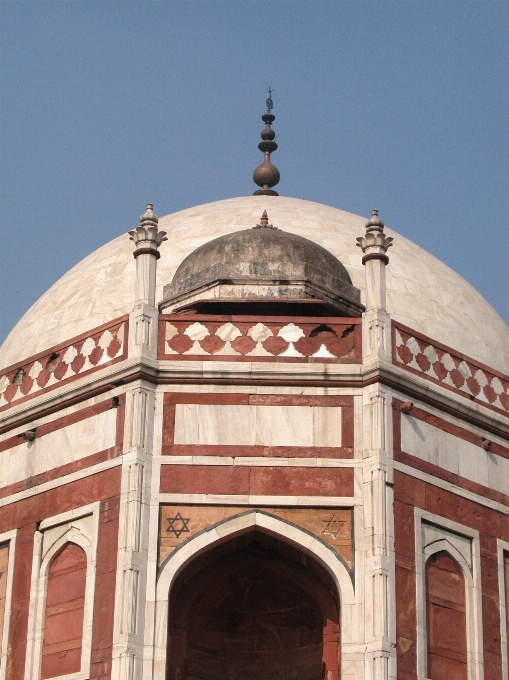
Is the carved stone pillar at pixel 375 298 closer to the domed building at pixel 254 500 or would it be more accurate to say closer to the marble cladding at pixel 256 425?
the domed building at pixel 254 500

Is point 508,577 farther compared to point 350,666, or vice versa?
point 508,577

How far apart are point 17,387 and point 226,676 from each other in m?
4.68

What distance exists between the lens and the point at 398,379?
1875cm

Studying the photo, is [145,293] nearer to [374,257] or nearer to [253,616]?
[374,257]

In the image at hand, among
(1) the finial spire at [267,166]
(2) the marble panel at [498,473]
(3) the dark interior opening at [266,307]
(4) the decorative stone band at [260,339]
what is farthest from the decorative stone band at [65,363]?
(1) the finial spire at [267,166]

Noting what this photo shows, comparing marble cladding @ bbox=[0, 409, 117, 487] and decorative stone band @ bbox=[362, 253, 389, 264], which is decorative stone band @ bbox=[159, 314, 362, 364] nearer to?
decorative stone band @ bbox=[362, 253, 389, 264]

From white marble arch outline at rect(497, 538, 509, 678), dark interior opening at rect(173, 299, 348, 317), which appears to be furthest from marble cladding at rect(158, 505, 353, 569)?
dark interior opening at rect(173, 299, 348, 317)

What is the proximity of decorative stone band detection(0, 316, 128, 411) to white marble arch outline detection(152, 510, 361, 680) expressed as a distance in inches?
101

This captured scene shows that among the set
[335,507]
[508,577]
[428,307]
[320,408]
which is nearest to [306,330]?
[320,408]

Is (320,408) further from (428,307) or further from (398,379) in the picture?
(428,307)

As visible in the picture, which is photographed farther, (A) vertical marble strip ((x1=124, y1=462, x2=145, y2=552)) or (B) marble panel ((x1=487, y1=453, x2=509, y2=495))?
(B) marble panel ((x1=487, y1=453, x2=509, y2=495))

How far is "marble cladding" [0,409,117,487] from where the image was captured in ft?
61.6

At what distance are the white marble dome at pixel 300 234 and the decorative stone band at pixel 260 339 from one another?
20.4ft

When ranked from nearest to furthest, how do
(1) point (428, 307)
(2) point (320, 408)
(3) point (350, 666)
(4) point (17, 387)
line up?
(3) point (350, 666) → (2) point (320, 408) → (4) point (17, 387) → (1) point (428, 307)
